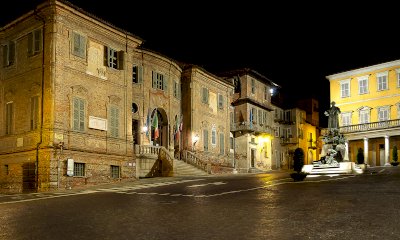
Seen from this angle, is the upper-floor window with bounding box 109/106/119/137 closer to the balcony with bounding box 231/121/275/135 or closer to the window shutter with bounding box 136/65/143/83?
the window shutter with bounding box 136/65/143/83

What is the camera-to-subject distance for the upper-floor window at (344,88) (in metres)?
55.7

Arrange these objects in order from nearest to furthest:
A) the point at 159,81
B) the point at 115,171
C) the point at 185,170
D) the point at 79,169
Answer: the point at 79,169
the point at 115,171
the point at 185,170
the point at 159,81

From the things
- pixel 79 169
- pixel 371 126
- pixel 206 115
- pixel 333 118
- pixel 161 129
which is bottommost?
pixel 79 169

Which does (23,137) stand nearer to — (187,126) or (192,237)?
(187,126)

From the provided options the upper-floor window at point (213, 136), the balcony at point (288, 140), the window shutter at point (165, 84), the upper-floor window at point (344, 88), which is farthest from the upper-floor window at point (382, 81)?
the window shutter at point (165, 84)

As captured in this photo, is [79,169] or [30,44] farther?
[30,44]

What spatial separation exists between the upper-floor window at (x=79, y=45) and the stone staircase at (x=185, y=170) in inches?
440

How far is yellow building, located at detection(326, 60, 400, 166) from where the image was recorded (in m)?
50.8

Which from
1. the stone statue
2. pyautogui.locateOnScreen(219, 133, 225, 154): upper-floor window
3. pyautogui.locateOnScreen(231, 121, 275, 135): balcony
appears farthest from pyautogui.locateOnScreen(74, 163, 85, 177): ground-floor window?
pyautogui.locateOnScreen(231, 121, 275, 135): balcony

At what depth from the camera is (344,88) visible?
56.1m

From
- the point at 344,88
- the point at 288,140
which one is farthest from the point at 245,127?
the point at 288,140

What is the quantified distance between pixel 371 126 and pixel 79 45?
121 feet

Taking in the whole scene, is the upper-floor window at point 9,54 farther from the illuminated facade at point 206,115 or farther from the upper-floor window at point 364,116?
the upper-floor window at point 364,116

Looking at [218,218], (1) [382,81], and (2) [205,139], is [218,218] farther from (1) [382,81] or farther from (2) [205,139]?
(1) [382,81]
